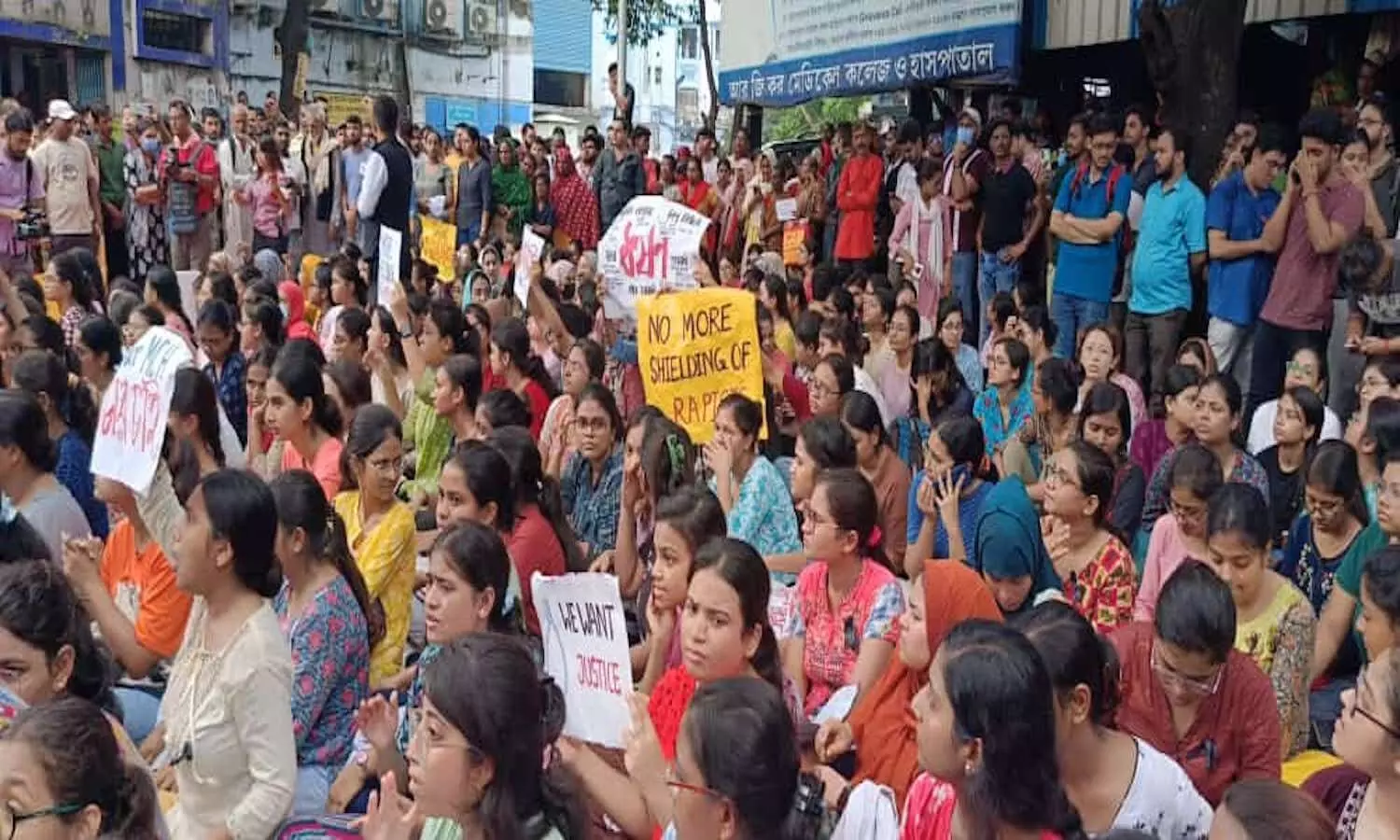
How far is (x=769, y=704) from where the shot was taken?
2.86 meters

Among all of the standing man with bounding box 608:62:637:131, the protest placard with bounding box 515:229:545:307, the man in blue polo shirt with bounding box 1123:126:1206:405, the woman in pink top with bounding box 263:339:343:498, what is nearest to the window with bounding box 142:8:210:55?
the standing man with bounding box 608:62:637:131

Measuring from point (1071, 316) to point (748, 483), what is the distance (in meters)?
4.42

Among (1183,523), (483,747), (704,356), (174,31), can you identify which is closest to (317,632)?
(483,747)

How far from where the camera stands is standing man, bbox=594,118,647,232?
15539 millimetres

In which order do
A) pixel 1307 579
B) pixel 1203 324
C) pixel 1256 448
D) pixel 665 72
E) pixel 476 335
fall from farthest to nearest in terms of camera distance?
pixel 665 72 → pixel 1203 324 → pixel 476 335 → pixel 1256 448 → pixel 1307 579

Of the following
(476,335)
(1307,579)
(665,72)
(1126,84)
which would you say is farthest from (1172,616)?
(665,72)

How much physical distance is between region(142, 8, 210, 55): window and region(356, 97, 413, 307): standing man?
61.3 feet

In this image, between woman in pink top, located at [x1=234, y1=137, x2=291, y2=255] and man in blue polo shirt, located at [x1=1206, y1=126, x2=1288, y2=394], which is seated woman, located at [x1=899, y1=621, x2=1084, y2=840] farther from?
woman in pink top, located at [x1=234, y1=137, x2=291, y2=255]

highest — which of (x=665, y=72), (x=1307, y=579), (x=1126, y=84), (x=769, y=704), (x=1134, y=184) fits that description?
(x=665, y=72)

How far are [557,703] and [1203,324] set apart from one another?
741 centimetres

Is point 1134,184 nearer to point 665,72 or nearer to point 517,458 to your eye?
point 517,458

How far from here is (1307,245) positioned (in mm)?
8141

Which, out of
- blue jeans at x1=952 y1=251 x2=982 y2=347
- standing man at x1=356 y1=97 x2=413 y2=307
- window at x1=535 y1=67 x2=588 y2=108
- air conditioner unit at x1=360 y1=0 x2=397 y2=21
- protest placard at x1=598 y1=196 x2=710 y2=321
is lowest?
blue jeans at x1=952 y1=251 x2=982 y2=347

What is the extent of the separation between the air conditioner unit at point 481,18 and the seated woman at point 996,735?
121ft
